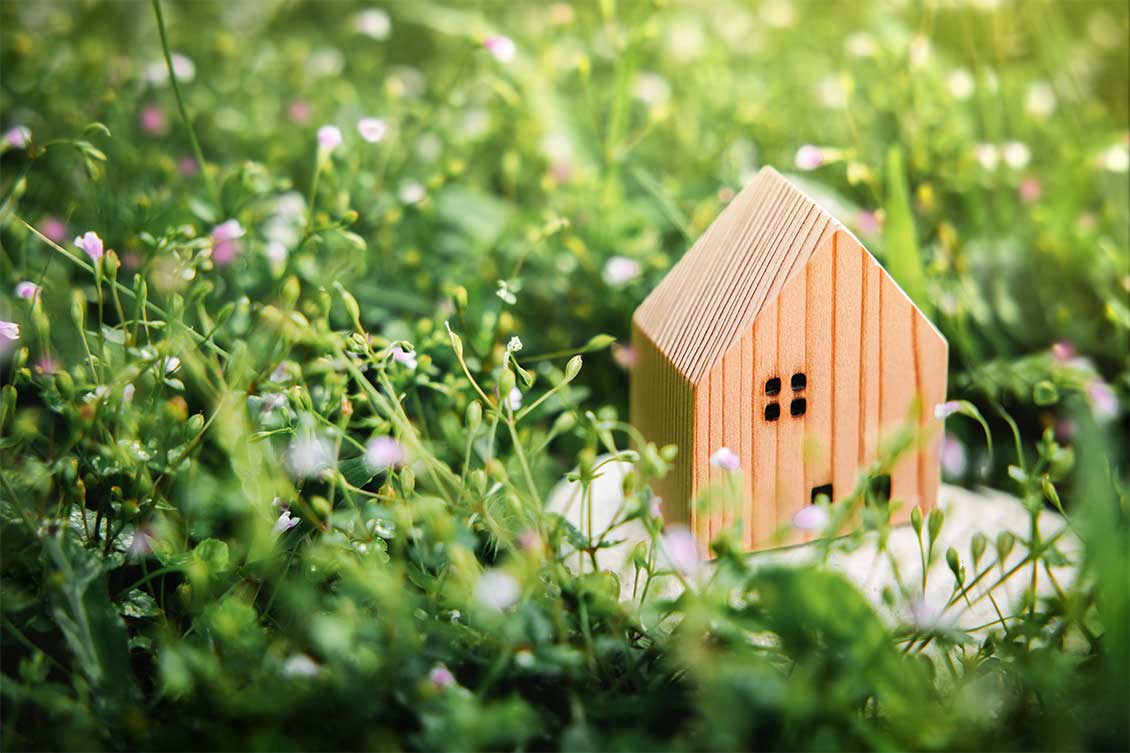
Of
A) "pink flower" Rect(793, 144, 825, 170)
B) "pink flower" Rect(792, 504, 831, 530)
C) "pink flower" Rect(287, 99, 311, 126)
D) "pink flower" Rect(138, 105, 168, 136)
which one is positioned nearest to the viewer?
"pink flower" Rect(792, 504, 831, 530)

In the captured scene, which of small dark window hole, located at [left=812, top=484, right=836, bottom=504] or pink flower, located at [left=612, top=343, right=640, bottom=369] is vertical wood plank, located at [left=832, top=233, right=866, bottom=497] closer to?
small dark window hole, located at [left=812, top=484, right=836, bottom=504]

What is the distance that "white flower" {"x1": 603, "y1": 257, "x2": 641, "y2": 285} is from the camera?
1.43m

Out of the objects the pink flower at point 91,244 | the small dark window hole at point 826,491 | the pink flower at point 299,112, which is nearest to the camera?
the pink flower at point 91,244

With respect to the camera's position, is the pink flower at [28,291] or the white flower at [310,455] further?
the pink flower at [28,291]

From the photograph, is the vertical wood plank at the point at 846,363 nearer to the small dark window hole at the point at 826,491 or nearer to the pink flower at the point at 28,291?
the small dark window hole at the point at 826,491

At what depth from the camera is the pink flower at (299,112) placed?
6.68ft

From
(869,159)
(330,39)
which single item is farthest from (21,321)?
(330,39)

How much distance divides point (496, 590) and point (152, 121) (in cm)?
138

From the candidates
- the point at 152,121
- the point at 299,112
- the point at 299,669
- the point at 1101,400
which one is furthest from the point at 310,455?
the point at 299,112

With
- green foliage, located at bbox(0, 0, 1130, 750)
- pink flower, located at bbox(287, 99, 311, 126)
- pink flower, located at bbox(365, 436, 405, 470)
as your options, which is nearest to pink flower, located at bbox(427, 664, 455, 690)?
green foliage, located at bbox(0, 0, 1130, 750)

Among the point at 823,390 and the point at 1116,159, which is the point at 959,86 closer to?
the point at 1116,159

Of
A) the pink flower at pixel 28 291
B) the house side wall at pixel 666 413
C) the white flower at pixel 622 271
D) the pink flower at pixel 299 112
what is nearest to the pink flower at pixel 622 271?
the white flower at pixel 622 271

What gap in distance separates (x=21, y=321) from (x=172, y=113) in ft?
2.77

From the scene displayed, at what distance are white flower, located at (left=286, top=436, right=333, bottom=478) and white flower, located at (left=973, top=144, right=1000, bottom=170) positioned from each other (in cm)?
110
